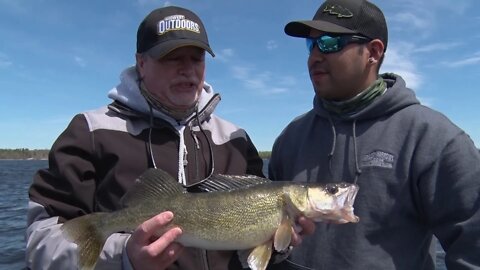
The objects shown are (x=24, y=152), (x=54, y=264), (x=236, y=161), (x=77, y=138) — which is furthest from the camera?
(x=24, y=152)

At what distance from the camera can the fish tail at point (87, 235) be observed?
3389 millimetres

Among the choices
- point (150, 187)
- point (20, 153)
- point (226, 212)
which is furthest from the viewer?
point (20, 153)

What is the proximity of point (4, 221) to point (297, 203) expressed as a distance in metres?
20.2

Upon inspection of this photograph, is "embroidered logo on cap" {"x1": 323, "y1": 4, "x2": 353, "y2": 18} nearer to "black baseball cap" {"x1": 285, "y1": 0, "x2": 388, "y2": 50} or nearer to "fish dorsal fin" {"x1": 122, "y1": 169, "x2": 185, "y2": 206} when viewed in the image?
"black baseball cap" {"x1": 285, "y1": 0, "x2": 388, "y2": 50}

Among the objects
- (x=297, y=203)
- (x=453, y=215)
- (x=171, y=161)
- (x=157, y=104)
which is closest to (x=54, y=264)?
(x=171, y=161)

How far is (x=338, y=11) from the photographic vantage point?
443 cm

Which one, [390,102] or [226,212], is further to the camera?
[390,102]

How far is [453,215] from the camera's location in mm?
3711

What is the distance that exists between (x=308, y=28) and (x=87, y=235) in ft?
9.50

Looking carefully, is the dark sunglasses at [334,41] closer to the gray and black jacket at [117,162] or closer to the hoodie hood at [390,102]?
the hoodie hood at [390,102]

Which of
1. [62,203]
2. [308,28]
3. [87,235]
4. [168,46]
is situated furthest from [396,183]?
[62,203]

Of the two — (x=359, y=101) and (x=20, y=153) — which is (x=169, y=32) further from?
(x=20, y=153)

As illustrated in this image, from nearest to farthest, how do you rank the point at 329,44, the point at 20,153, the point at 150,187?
1. the point at 150,187
2. the point at 329,44
3. the point at 20,153

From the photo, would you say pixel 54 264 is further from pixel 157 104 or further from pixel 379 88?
pixel 379 88
